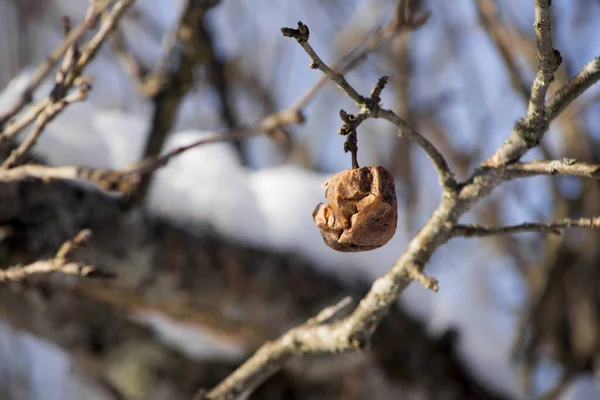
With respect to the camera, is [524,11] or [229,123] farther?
[524,11]

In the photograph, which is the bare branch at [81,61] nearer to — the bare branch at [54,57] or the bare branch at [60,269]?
the bare branch at [54,57]

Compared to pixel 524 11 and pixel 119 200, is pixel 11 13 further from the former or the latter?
pixel 524 11

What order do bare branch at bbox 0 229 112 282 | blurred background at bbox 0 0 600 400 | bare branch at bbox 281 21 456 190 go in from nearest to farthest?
bare branch at bbox 281 21 456 190 → bare branch at bbox 0 229 112 282 → blurred background at bbox 0 0 600 400

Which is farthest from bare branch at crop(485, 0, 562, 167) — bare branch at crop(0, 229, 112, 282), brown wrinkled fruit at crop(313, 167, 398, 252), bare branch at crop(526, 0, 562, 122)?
bare branch at crop(0, 229, 112, 282)

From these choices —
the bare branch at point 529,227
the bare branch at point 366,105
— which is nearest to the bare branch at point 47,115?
the bare branch at point 366,105

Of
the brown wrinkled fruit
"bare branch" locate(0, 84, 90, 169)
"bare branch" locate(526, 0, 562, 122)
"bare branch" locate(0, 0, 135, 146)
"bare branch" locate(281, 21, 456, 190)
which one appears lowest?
the brown wrinkled fruit

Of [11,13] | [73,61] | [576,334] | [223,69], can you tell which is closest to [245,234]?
[73,61]

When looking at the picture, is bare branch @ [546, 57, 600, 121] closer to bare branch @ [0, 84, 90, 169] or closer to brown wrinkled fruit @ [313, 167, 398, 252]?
brown wrinkled fruit @ [313, 167, 398, 252]

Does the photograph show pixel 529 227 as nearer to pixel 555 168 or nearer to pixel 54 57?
pixel 555 168
